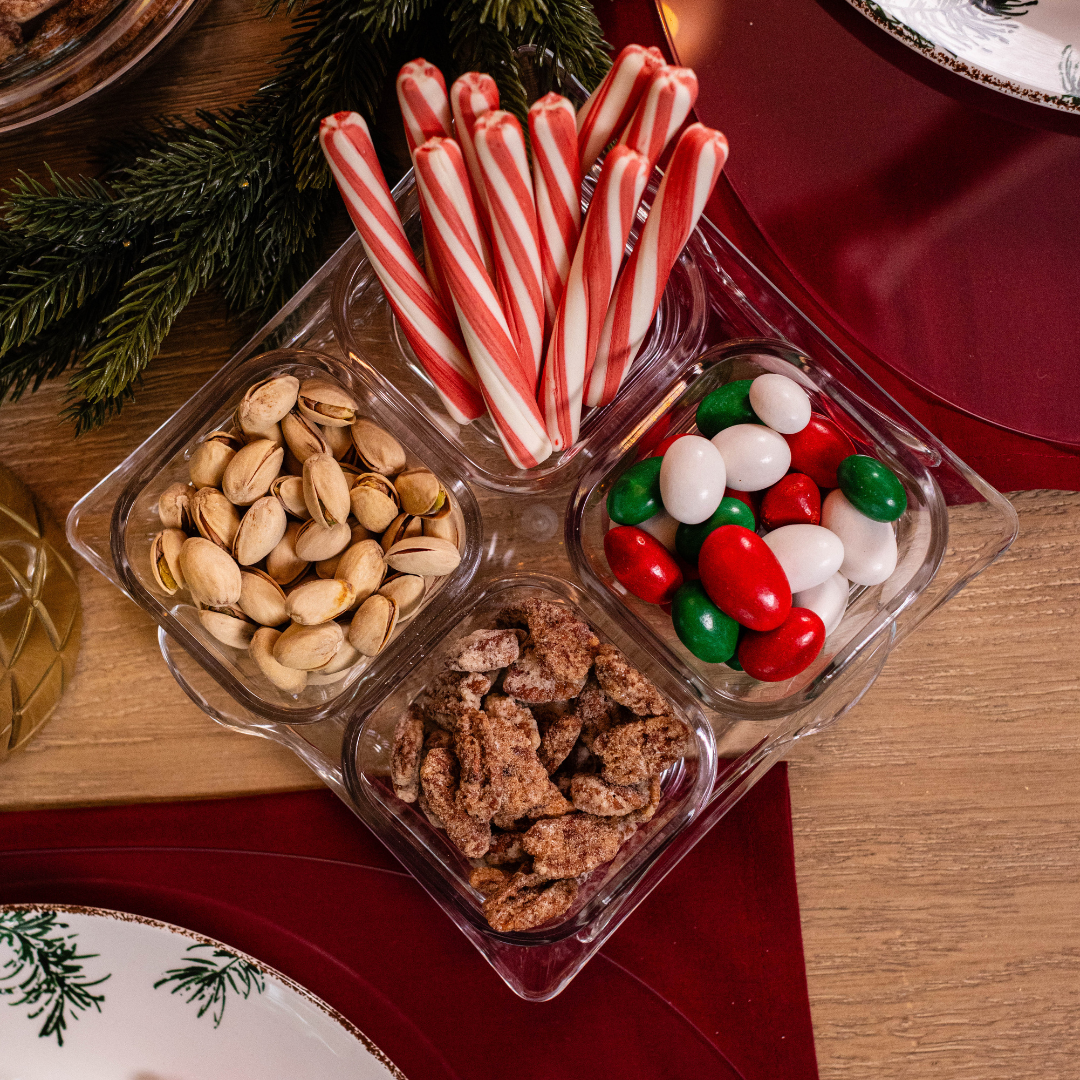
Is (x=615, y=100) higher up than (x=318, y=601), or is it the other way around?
(x=615, y=100)

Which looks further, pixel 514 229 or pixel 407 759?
pixel 407 759

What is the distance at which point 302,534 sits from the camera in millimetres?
632

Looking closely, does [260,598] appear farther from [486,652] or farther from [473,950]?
[473,950]

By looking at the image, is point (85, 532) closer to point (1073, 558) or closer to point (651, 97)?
point (651, 97)

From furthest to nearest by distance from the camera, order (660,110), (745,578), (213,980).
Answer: (213,980), (745,578), (660,110)

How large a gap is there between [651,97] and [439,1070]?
782 mm

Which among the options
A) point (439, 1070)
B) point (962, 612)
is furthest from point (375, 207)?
point (439, 1070)

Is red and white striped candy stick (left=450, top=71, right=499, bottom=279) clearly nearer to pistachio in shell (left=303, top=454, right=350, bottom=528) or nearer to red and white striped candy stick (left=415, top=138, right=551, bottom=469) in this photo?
red and white striped candy stick (left=415, top=138, right=551, bottom=469)

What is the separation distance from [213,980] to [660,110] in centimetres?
A: 76

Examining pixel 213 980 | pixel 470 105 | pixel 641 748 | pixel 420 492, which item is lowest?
pixel 213 980

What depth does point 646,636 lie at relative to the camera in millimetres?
685

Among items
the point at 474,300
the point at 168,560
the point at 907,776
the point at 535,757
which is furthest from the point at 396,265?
the point at 907,776

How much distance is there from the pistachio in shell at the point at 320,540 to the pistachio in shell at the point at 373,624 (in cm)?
4

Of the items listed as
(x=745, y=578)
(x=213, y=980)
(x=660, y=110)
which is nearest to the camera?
(x=660, y=110)
